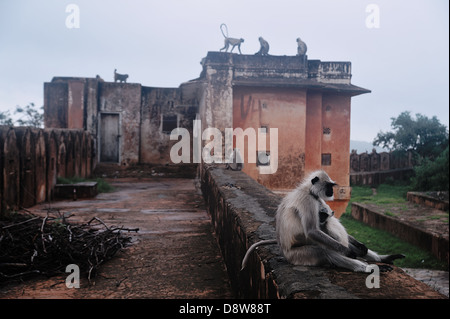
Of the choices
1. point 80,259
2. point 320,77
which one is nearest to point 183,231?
point 80,259

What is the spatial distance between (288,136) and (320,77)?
3149mm

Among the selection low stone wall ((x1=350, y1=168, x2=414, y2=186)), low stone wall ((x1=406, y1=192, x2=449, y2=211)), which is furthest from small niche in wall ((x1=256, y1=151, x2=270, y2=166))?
low stone wall ((x1=350, y1=168, x2=414, y2=186))

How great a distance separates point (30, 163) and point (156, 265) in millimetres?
5258

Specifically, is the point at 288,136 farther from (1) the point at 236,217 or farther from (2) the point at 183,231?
(1) the point at 236,217

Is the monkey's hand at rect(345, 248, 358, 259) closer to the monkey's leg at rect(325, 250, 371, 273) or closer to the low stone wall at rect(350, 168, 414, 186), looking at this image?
the monkey's leg at rect(325, 250, 371, 273)

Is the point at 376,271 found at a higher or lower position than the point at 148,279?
higher

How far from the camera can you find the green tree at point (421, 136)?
30953 millimetres

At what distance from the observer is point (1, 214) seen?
20.9 feet

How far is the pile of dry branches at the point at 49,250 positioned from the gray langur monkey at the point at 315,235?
2.37 meters

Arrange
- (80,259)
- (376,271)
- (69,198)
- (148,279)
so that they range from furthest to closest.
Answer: (69,198) < (80,259) < (148,279) < (376,271)

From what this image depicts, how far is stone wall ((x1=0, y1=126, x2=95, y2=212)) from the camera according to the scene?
720 cm

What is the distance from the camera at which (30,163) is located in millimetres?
8320

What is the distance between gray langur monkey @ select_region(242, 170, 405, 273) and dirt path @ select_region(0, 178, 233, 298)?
1395mm
